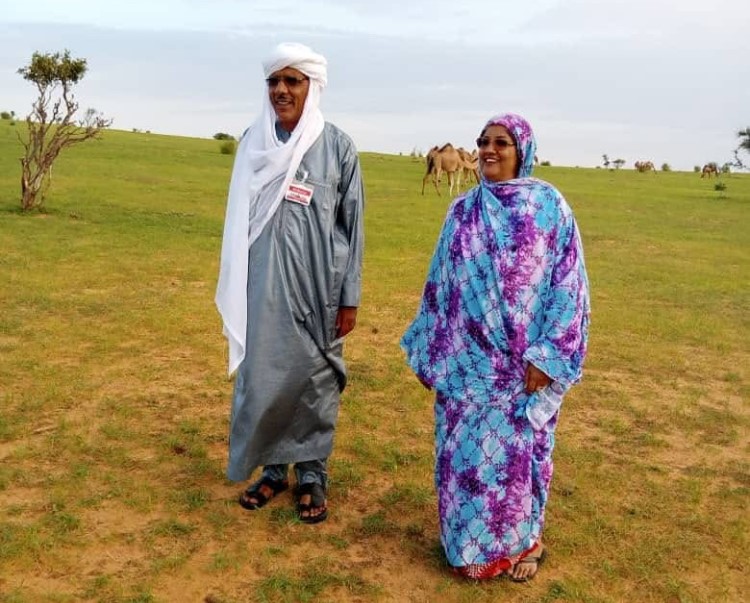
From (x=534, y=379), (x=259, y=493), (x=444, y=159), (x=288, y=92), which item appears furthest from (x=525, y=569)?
(x=444, y=159)

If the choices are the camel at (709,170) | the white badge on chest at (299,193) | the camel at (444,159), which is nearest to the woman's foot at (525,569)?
the white badge on chest at (299,193)

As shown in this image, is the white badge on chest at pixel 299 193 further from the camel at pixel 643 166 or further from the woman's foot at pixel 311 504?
the camel at pixel 643 166

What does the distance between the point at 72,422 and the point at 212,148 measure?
25884 mm

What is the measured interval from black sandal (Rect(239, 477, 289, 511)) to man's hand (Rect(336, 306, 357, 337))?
76cm

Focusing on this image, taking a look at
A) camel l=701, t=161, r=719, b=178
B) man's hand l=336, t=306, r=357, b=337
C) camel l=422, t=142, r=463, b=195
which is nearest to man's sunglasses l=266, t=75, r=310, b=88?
man's hand l=336, t=306, r=357, b=337

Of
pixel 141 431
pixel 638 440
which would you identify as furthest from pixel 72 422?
pixel 638 440

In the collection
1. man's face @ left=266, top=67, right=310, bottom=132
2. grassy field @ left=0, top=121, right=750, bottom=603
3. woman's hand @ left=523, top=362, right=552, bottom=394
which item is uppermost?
man's face @ left=266, top=67, right=310, bottom=132

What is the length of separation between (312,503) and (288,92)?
1772mm

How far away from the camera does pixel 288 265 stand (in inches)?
134

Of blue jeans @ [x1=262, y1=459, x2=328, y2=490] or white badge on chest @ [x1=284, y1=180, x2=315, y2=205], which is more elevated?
white badge on chest @ [x1=284, y1=180, x2=315, y2=205]

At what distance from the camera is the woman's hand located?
2934mm

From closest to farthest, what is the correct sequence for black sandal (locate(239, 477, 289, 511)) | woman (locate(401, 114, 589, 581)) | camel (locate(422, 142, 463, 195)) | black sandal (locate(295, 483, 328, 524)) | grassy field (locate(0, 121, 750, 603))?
1. woman (locate(401, 114, 589, 581))
2. grassy field (locate(0, 121, 750, 603))
3. black sandal (locate(295, 483, 328, 524))
4. black sandal (locate(239, 477, 289, 511))
5. camel (locate(422, 142, 463, 195))

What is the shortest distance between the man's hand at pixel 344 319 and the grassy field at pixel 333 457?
2.70 ft

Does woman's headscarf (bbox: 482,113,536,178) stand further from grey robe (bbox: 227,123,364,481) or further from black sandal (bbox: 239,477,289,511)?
black sandal (bbox: 239,477,289,511)
